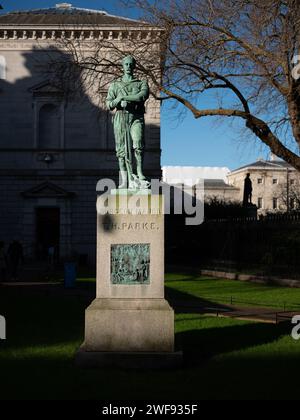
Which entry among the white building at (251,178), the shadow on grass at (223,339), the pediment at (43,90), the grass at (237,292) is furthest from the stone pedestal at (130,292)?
the white building at (251,178)

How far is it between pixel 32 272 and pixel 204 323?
18730mm

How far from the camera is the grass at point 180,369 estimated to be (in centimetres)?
692

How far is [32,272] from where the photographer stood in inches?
1166

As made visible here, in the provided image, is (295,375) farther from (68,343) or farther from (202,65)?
(202,65)

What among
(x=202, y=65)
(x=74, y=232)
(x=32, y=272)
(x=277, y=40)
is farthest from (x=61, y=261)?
(x=277, y=40)

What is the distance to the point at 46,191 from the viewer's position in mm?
35875

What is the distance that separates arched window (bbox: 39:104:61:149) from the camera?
3653 centimetres

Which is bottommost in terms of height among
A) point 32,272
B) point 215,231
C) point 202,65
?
point 32,272

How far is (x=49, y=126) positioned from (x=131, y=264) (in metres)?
29.7

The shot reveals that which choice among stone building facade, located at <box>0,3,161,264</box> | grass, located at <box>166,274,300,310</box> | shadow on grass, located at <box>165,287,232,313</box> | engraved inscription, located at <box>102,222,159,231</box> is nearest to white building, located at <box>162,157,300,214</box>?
stone building facade, located at <box>0,3,161,264</box>

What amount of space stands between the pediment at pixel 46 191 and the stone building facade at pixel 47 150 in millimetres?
63

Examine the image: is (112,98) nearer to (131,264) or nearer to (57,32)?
(131,264)

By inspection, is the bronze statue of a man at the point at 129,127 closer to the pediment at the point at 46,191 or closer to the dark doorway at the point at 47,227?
the pediment at the point at 46,191

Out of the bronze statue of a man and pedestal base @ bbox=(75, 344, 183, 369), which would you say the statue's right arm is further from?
pedestal base @ bbox=(75, 344, 183, 369)
